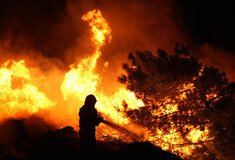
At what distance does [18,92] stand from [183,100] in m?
17.0

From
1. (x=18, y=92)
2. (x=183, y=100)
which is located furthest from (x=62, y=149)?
(x=18, y=92)

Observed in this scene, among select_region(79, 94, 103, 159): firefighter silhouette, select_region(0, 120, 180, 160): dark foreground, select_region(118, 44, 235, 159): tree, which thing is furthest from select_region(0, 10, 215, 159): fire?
select_region(79, 94, 103, 159): firefighter silhouette

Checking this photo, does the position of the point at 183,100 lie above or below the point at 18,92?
below

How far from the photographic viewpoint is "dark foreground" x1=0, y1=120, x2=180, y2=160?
609 centimetres

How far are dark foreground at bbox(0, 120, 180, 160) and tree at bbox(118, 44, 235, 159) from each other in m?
1.95

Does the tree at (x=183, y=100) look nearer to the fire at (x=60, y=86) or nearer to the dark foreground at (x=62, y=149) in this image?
the dark foreground at (x=62, y=149)

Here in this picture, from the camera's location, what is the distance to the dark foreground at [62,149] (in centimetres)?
609

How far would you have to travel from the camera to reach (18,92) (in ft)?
63.9

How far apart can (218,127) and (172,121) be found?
179 cm

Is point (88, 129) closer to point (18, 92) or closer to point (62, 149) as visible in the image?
point (62, 149)

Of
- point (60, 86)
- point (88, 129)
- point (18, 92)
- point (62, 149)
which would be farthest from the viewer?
point (60, 86)

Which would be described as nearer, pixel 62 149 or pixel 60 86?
pixel 62 149

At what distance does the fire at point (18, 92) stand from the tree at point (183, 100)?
14.4m

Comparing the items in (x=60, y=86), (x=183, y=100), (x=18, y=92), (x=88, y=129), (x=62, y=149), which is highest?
(x=60, y=86)
